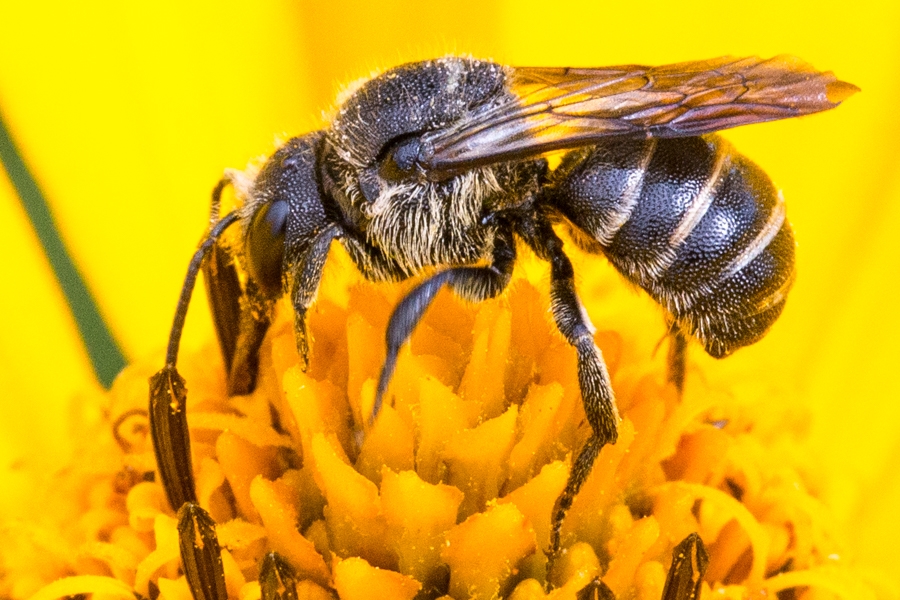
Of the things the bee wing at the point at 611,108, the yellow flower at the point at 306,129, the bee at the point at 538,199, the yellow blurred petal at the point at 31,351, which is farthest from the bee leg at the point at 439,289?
the yellow blurred petal at the point at 31,351

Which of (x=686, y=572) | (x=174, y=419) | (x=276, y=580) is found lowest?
(x=686, y=572)

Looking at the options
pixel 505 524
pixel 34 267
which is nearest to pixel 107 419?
pixel 34 267

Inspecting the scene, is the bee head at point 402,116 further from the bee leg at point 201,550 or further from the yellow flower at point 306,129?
the yellow flower at point 306,129

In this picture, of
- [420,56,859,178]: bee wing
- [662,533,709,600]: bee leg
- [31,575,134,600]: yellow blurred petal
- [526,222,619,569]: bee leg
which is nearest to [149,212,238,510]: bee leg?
[31,575,134,600]: yellow blurred petal

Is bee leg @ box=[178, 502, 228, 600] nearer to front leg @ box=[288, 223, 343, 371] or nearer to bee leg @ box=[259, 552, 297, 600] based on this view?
bee leg @ box=[259, 552, 297, 600]

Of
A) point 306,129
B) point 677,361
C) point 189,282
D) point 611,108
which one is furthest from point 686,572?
point 306,129

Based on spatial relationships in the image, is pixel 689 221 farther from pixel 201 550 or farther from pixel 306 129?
pixel 306 129
